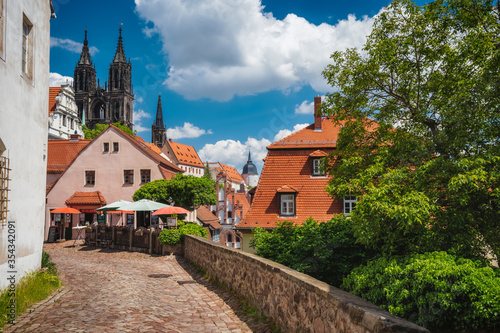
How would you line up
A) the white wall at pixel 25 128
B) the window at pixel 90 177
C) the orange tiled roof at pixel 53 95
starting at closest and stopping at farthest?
the white wall at pixel 25 128
the window at pixel 90 177
the orange tiled roof at pixel 53 95

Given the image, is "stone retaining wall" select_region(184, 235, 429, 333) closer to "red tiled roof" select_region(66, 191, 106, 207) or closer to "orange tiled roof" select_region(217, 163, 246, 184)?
"red tiled roof" select_region(66, 191, 106, 207)

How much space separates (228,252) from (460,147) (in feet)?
18.6

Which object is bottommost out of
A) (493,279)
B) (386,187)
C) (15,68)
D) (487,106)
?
(493,279)

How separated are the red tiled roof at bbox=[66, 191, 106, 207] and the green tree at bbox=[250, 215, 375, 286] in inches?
858

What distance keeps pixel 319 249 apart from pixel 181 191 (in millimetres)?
18792

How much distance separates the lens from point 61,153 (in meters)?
36.4

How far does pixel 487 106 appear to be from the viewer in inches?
362

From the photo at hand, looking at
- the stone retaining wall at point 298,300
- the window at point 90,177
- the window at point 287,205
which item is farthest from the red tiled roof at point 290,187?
the stone retaining wall at point 298,300

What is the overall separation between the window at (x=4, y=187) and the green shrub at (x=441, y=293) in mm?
6929

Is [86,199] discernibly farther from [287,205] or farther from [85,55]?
[85,55]

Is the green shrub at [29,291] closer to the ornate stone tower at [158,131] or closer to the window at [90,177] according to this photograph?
the window at [90,177]

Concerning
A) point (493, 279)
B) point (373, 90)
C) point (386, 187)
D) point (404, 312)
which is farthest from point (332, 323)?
point (373, 90)

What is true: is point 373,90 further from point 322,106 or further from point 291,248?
point 291,248

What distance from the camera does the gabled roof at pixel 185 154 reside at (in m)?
115
